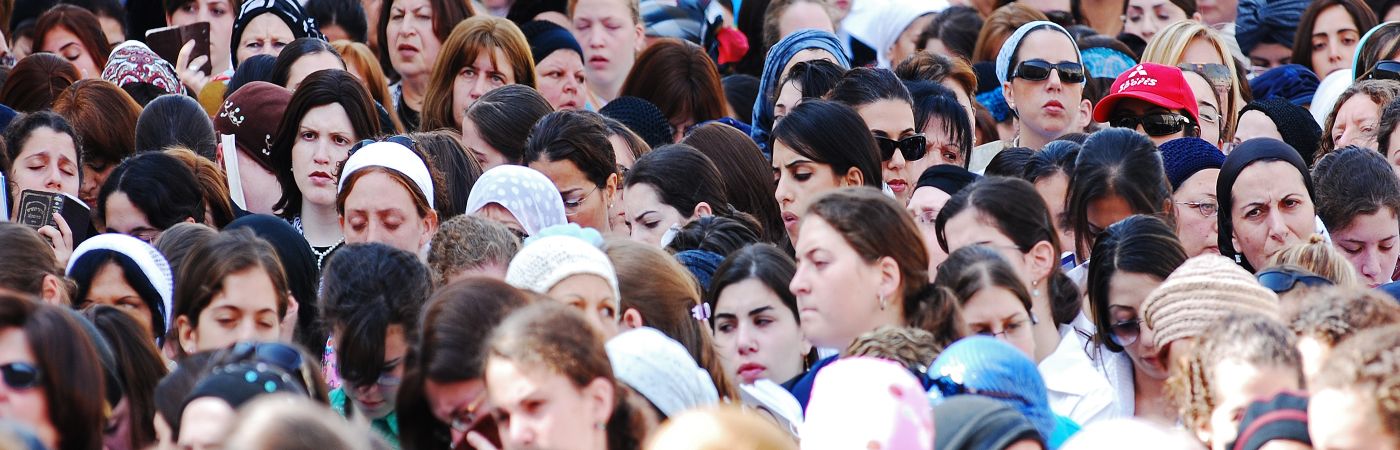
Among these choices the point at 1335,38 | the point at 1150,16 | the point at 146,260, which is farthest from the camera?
the point at 1150,16

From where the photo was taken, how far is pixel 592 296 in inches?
198

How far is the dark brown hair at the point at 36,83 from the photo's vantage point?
26.0 feet

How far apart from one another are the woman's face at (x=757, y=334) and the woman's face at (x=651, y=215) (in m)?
0.95

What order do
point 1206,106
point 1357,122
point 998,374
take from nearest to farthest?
point 998,374, point 1357,122, point 1206,106

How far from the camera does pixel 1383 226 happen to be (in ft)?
21.7

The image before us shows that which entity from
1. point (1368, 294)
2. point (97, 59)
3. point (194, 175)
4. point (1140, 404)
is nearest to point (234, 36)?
point (97, 59)

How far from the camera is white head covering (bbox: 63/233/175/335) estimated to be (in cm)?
559

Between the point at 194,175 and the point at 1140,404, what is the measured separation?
330cm

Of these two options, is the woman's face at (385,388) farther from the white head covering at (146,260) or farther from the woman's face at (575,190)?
the woman's face at (575,190)

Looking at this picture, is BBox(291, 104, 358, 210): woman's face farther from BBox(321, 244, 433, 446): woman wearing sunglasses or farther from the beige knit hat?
the beige knit hat

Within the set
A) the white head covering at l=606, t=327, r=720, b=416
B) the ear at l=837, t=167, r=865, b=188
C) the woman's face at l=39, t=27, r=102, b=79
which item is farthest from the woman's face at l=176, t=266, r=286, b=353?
the woman's face at l=39, t=27, r=102, b=79

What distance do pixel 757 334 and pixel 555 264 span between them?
0.73 m

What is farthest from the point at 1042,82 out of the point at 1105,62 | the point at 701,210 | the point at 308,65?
the point at 308,65

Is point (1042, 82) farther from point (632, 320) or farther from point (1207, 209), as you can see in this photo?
point (632, 320)
